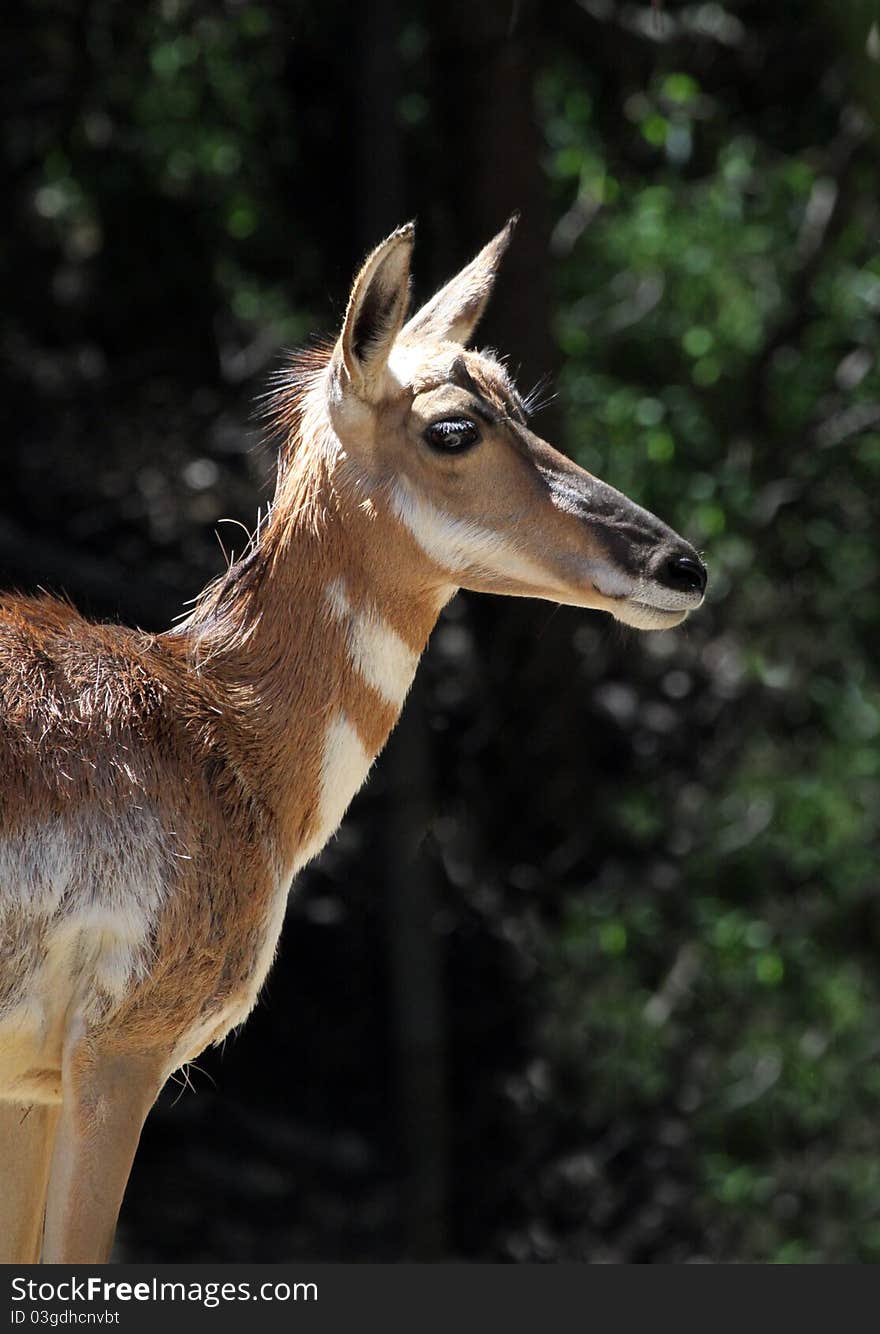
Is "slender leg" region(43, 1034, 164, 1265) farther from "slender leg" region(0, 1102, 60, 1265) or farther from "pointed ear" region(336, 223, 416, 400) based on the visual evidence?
"pointed ear" region(336, 223, 416, 400)

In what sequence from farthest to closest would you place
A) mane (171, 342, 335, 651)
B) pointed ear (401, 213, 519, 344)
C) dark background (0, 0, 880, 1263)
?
dark background (0, 0, 880, 1263) < pointed ear (401, 213, 519, 344) < mane (171, 342, 335, 651)

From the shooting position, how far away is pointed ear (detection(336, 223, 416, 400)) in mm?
4320

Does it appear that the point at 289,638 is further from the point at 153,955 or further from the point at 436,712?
the point at 436,712

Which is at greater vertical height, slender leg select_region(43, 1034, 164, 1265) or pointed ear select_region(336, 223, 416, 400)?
pointed ear select_region(336, 223, 416, 400)

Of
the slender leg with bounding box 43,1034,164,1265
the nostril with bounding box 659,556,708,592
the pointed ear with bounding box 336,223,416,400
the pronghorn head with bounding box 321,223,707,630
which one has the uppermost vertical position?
the pointed ear with bounding box 336,223,416,400

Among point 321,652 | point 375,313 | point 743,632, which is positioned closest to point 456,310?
point 375,313

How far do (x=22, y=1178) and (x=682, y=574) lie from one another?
6.97 ft

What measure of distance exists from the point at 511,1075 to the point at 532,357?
3.14m

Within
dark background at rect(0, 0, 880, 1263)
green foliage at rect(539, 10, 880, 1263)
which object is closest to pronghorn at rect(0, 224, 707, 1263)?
dark background at rect(0, 0, 880, 1263)

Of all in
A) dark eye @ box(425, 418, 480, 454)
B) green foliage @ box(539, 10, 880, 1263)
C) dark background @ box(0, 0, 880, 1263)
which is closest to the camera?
dark eye @ box(425, 418, 480, 454)

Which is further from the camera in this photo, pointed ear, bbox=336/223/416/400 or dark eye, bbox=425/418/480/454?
dark eye, bbox=425/418/480/454

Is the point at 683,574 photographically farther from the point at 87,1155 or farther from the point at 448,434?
the point at 87,1155

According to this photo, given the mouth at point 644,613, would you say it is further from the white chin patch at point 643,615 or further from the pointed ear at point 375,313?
the pointed ear at point 375,313

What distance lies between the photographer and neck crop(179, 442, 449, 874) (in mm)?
4543
